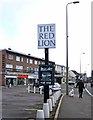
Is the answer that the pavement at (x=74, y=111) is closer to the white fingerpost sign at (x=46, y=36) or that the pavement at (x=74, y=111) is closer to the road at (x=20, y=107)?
the road at (x=20, y=107)

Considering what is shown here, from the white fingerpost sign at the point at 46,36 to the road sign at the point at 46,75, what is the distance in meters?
0.97

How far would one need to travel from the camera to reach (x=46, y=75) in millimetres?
14328

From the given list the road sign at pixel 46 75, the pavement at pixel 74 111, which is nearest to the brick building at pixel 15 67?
the pavement at pixel 74 111

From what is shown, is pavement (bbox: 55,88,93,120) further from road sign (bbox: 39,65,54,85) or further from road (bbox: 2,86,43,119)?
road sign (bbox: 39,65,54,85)

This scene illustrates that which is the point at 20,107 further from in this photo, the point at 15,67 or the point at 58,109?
the point at 15,67

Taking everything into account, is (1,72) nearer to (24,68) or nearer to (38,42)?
(24,68)

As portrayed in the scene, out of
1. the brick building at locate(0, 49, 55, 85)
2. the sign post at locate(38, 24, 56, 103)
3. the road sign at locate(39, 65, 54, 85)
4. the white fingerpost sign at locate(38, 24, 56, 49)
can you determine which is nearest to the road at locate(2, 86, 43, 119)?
the road sign at locate(39, 65, 54, 85)

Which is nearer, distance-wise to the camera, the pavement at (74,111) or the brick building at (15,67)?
the pavement at (74,111)

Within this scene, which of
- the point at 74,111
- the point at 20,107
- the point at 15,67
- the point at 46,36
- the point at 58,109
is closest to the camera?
the point at 46,36

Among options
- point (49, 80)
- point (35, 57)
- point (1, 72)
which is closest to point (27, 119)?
point (49, 80)

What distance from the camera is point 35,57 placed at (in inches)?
4358

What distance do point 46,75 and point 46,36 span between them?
1755mm

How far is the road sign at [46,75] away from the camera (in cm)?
1405

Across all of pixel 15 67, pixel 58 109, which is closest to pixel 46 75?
pixel 58 109
